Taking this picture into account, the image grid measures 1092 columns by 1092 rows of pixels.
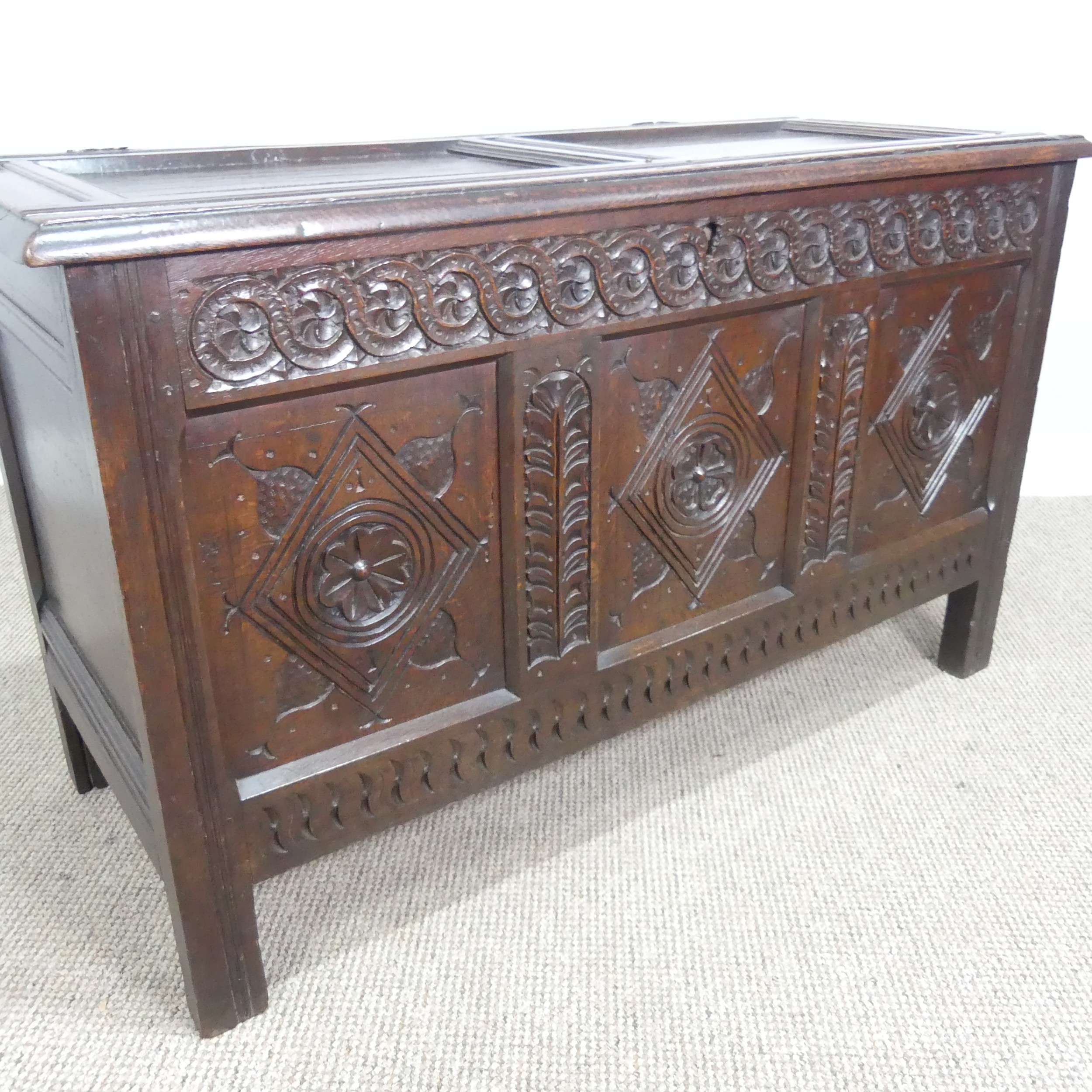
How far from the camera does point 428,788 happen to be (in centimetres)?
146

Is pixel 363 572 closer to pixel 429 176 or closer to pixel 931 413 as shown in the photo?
pixel 429 176

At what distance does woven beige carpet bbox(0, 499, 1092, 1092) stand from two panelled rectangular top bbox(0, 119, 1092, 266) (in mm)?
924

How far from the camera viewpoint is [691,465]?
5.06ft

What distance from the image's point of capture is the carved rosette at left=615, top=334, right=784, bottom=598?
4.88 ft

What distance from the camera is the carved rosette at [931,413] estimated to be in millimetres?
1752

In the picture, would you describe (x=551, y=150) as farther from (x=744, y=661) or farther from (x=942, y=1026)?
(x=942, y=1026)

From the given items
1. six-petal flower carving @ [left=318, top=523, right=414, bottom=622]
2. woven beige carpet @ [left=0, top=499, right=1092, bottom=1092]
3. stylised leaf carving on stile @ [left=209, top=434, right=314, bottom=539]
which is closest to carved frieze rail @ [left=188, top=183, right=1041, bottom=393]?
stylised leaf carving on stile @ [left=209, top=434, right=314, bottom=539]

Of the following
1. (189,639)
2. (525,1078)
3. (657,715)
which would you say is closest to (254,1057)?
(525,1078)

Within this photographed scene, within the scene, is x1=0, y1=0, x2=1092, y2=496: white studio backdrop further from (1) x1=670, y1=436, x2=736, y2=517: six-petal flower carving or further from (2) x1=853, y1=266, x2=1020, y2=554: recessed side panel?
(1) x1=670, y1=436, x2=736, y2=517: six-petal flower carving

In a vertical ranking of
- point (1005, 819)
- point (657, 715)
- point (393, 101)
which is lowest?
point (1005, 819)

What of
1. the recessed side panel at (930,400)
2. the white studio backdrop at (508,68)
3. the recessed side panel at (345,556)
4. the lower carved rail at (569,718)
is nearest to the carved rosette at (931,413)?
the recessed side panel at (930,400)

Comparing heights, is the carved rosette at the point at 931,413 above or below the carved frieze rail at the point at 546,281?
below

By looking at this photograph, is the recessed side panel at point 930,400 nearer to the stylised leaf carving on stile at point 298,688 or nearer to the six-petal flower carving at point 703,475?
the six-petal flower carving at point 703,475

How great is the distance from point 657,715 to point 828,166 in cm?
79
